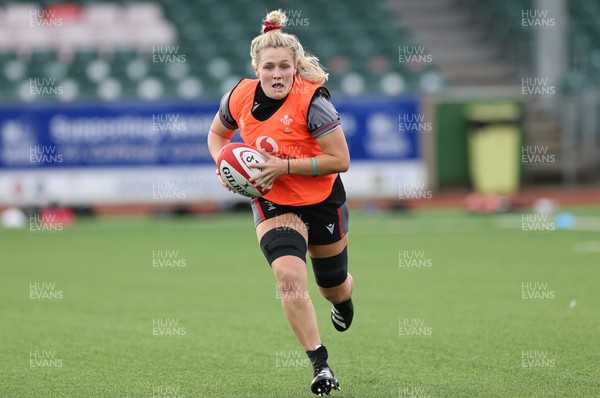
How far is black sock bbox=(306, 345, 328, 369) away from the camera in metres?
5.91

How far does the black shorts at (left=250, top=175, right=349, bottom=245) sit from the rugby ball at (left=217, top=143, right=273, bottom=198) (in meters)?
0.14

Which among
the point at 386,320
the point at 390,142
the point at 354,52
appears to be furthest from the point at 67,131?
the point at 386,320

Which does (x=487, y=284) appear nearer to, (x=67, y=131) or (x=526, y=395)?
(x=526, y=395)

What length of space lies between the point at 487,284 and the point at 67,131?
1109 centimetres

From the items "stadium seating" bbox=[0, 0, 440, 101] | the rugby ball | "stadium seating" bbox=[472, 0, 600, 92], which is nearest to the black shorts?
the rugby ball

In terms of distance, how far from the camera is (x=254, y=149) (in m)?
6.26

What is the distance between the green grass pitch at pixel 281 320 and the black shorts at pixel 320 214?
2.88 ft

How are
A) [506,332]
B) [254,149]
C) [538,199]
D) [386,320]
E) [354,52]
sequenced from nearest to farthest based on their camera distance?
1. [254,149]
2. [506,332]
3. [386,320]
4. [538,199]
5. [354,52]

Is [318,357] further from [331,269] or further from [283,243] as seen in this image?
[331,269]

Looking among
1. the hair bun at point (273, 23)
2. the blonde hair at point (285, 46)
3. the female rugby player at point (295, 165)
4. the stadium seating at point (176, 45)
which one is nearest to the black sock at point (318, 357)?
the female rugby player at point (295, 165)

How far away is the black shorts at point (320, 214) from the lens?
6.35 metres

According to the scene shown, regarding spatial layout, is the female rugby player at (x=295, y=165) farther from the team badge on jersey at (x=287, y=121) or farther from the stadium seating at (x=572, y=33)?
the stadium seating at (x=572, y=33)

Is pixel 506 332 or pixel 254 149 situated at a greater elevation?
pixel 254 149

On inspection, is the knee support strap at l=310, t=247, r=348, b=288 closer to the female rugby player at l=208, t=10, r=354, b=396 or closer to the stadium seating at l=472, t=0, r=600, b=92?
the female rugby player at l=208, t=10, r=354, b=396
